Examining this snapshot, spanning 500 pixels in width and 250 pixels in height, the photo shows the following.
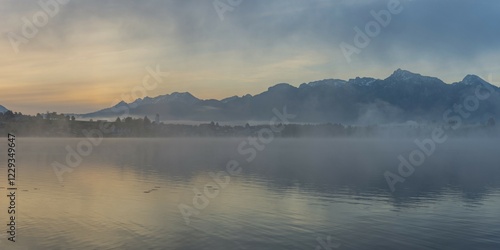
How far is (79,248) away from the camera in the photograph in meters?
40.8

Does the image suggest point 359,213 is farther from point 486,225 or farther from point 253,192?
point 253,192

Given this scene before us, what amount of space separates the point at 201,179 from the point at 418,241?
64.2 m

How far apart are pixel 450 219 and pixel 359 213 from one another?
463 inches

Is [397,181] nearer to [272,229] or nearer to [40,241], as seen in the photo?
[272,229]

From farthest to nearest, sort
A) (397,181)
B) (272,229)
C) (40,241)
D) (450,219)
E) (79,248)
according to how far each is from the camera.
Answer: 1. (397,181)
2. (450,219)
3. (272,229)
4. (40,241)
5. (79,248)

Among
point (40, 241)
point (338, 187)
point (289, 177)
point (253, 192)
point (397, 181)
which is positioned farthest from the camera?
point (289, 177)

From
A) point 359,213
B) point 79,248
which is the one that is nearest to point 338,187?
point 359,213

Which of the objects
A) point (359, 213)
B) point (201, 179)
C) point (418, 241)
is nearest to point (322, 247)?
point (418, 241)

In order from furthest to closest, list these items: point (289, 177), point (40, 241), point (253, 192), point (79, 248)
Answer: point (289, 177) → point (253, 192) → point (40, 241) → point (79, 248)

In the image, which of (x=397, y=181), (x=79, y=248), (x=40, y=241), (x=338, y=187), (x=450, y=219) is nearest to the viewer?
(x=79, y=248)

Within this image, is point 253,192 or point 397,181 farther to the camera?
point 397,181

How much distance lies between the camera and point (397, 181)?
99.2 meters

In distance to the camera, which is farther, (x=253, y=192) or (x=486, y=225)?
(x=253, y=192)

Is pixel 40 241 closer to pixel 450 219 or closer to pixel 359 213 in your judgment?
pixel 359 213
